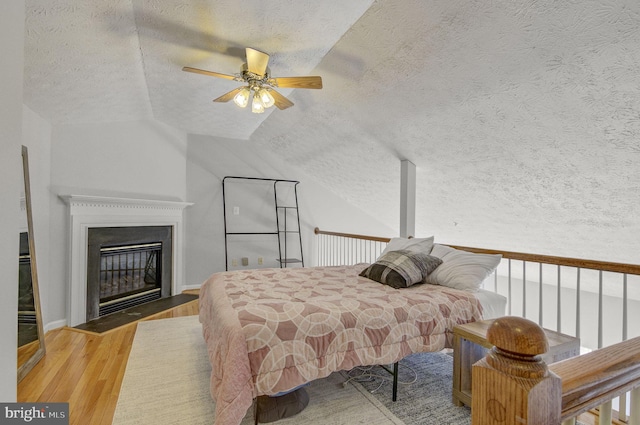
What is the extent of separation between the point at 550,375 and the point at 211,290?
214 cm

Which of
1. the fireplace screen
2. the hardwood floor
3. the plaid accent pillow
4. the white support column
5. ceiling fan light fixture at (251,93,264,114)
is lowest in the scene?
the hardwood floor

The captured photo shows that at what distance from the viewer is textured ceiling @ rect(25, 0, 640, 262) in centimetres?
184

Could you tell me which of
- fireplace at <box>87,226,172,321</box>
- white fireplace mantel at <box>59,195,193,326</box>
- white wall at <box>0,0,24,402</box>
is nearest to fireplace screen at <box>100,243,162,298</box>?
fireplace at <box>87,226,172,321</box>

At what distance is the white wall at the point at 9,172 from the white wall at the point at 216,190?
3617 millimetres

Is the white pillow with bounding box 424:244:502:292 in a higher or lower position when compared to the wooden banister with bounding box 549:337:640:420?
lower

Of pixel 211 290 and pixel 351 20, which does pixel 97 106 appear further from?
pixel 351 20

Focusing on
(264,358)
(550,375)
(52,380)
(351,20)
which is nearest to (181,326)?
(52,380)

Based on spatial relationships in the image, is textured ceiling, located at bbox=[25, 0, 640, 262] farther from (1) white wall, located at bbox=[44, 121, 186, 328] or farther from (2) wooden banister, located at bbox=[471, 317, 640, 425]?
(2) wooden banister, located at bbox=[471, 317, 640, 425]

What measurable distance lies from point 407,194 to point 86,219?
3.48m

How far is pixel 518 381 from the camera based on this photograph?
431 millimetres

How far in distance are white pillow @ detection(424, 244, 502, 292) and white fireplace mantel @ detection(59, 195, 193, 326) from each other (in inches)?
130

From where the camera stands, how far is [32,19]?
172 cm

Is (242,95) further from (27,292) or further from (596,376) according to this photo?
(596,376)

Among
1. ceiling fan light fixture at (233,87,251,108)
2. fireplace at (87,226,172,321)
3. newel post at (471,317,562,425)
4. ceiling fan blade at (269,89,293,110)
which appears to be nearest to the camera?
newel post at (471,317,562,425)
